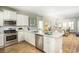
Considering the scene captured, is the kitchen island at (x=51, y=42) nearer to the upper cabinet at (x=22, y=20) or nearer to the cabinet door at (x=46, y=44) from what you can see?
the cabinet door at (x=46, y=44)

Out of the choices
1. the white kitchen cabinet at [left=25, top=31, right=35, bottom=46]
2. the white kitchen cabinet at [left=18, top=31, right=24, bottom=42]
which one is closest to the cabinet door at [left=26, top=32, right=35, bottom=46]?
the white kitchen cabinet at [left=25, top=31, right=35, bottom=46]

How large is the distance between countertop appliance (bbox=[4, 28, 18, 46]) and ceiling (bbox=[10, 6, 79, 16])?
476 mm

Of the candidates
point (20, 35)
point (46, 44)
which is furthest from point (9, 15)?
point (46, 44)

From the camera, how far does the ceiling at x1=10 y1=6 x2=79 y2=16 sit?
1.49 meters

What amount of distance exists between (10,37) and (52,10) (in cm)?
100

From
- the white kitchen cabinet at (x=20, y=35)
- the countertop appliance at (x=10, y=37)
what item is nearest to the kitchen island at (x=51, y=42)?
the white kitchen cabinet at (x=20, y=35)

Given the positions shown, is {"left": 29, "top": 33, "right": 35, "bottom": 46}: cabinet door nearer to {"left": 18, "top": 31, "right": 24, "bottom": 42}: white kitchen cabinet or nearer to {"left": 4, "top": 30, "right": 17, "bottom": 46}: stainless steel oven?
{"left": 18, "top": 31, "right": 24, "bottom": 42}: white kitchen cabinet

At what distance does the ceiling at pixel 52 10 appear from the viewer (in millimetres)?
1487

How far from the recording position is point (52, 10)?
59.9 inches

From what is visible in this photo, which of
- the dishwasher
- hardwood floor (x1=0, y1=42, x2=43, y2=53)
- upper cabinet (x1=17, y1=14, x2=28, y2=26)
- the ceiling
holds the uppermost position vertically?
the ceiling

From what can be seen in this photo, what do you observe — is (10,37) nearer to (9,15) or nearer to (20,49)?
(20,49)
